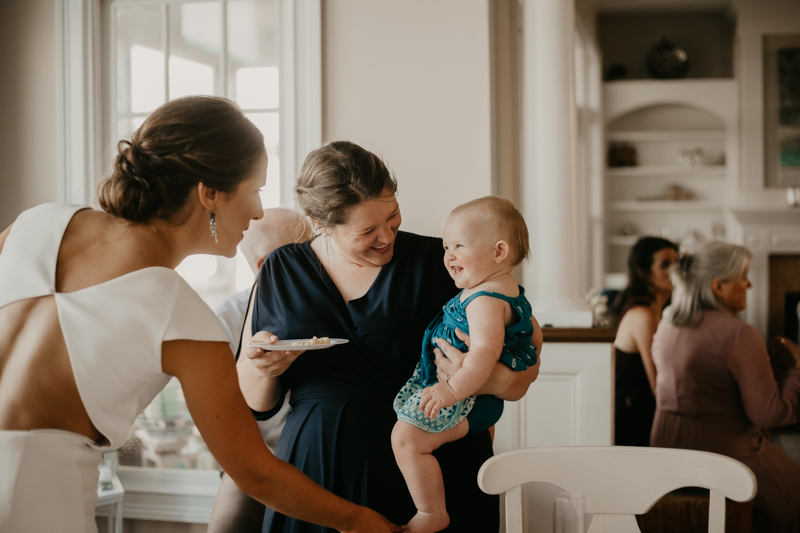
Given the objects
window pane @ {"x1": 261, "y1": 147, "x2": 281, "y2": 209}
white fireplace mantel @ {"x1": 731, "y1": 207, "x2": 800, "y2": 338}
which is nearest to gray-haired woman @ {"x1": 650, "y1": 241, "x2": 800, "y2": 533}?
window pane @ {"x1": 261, "y1": 147, "x2": 281, "y2": 209}

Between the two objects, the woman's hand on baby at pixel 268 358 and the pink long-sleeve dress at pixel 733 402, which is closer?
the woman's hand on baby at pixel 268 358

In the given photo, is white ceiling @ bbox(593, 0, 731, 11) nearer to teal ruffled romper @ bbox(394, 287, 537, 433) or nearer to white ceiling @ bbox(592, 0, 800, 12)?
white ceiling @ bbox(592, 0, 800, 12)

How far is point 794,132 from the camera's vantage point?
654 centimetres

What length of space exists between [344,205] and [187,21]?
1846 mm

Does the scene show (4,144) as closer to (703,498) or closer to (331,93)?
(331,93)

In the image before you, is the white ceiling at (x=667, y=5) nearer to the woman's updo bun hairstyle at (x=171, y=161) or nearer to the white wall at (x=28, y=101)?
the white wall at (x=28, y=101)

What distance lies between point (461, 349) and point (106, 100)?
2.21 meters

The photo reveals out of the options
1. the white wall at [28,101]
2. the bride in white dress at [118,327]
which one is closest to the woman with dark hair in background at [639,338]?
the bride in white dress at [118,327]

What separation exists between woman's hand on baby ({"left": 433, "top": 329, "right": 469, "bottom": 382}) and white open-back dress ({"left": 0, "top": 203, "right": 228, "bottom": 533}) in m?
0.53

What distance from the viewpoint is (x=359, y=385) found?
57.2 inches

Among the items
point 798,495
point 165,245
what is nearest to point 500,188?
point 798,495

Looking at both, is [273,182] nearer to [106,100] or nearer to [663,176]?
[106,100]

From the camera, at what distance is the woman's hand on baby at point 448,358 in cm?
137

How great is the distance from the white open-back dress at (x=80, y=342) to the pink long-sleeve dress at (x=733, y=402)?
2.10m
